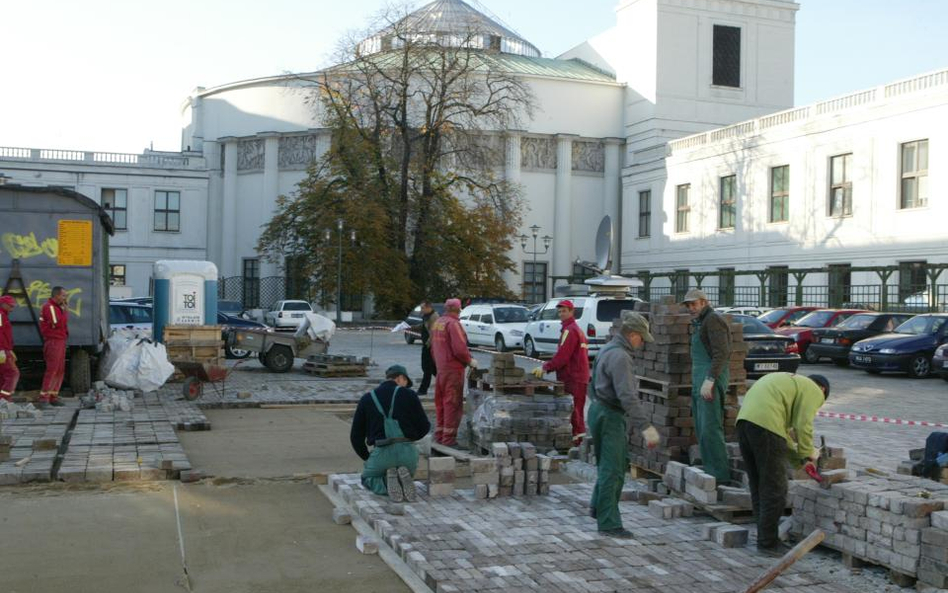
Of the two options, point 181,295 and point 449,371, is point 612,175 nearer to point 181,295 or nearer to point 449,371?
point 181,295

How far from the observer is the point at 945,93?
114ft

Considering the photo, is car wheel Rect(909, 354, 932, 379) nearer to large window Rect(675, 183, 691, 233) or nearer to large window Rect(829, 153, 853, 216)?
large window Rect(829, 153, 853, 216)

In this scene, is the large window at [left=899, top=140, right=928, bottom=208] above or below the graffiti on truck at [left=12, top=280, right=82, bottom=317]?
above

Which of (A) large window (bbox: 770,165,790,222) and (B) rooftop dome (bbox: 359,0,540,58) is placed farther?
(B) rooftop dome (bbox: 359,0,540,58)

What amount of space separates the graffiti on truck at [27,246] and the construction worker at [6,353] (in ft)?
6.42

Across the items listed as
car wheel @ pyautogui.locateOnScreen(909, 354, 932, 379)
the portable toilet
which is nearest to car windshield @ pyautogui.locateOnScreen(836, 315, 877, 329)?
car wheel @ pyautogui.locateOnScreen(909, 354, 932, 379)

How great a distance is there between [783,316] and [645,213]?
26.9m

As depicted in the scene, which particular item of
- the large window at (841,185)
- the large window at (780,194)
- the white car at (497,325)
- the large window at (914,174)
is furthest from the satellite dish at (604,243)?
the large window at (914,174)

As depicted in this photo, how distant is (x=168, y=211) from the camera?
62688 millimetres

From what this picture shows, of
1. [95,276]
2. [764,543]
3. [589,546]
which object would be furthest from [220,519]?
[95,276]

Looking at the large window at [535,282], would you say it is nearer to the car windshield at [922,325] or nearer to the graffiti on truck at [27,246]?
the car windshield at [922,325]

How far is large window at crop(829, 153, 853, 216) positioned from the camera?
4047 centimetres

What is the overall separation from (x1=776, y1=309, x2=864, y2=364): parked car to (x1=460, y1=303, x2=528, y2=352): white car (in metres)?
7.64

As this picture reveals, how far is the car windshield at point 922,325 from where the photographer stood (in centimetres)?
2427
